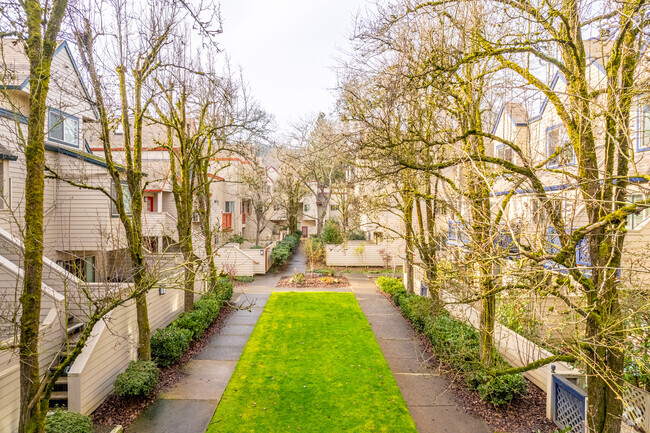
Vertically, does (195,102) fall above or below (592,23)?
above

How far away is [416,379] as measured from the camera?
9727 mm

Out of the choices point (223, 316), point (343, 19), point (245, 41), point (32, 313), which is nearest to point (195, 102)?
point (245, 41)

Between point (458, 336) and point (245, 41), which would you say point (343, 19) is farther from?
point (458, 336)

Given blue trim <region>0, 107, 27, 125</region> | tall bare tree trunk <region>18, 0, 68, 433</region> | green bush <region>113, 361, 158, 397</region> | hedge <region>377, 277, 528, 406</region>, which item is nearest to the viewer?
tall bare tree trunk <region>18, 0, 68, 433</region>

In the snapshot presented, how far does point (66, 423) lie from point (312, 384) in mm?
5069

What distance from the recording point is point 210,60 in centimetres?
1583

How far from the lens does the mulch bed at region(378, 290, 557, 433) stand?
739 centimetres

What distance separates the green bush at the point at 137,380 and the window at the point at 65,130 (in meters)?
9.41

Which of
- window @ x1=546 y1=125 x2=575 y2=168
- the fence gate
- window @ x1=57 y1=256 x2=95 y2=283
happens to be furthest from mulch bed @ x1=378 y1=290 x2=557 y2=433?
window @ x1=57 y1=256 x2=95 y2=283

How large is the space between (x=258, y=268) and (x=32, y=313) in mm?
19799

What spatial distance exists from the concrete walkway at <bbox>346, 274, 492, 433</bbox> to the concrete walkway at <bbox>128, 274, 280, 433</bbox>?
436 cm

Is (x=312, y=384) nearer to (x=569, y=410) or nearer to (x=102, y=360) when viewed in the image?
(x=102, y=360)

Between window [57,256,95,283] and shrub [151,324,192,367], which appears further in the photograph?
shrub [151,324,192,367]

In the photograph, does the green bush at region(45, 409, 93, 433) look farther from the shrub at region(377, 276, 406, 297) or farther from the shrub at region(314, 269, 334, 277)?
the shrub at region(314, 269, 334, 277)
